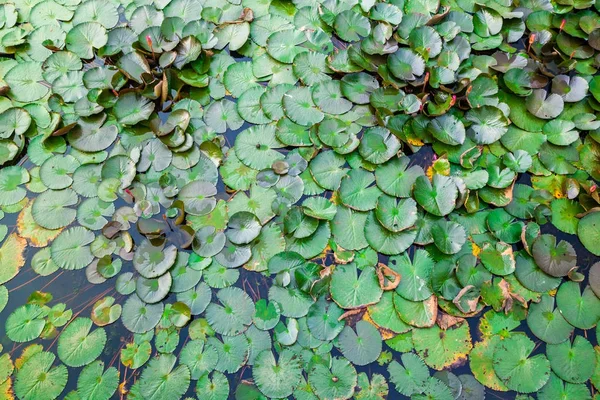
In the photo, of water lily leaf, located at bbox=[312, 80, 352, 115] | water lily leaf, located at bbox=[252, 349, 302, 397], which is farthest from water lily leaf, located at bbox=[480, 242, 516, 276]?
water lily leaf, located at bbox=[312, 80, 352, 115]

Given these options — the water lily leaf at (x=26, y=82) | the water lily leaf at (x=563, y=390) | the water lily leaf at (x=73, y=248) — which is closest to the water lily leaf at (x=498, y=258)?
the water lily leaf at (x=563, y=390)

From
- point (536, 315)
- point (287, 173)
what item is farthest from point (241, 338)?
point (536, 315)

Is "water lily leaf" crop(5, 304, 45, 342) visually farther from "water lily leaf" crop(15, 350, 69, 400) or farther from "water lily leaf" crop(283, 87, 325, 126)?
"water lily leaf" crop(283, 87, 325, 126)

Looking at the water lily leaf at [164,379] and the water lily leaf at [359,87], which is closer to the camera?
the water lily leaf at [164,379]

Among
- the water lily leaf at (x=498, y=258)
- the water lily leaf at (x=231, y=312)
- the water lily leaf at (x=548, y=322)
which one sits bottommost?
the water lily leaf at (x=231, y=312)

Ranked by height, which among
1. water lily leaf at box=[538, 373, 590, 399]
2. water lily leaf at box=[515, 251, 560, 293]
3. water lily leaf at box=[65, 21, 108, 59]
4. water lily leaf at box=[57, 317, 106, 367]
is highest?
water lily leaf at box=[65, 21, 108, 59]

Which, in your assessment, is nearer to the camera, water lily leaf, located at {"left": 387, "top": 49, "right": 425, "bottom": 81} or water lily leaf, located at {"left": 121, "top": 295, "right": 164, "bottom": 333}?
water lily leaf, located at {"left": 121, "top": 295, "right": 164, "bottom": 333}

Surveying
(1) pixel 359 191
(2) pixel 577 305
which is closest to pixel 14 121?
(1) pixel 359 191

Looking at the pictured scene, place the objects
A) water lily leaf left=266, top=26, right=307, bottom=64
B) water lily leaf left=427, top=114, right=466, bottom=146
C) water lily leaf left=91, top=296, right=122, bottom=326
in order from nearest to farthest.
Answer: water lily leaf left=91, top=296, right=122, bottom=326 < water lily leaf left=427, top=114, right=466, bottom=146 < water lily leaf left=266, top=26, right=307, bottom=64

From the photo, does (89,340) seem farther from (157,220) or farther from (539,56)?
(539,56)

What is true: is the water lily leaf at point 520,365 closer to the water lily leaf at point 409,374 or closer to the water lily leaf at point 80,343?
the water lily leaf at point 409,374
